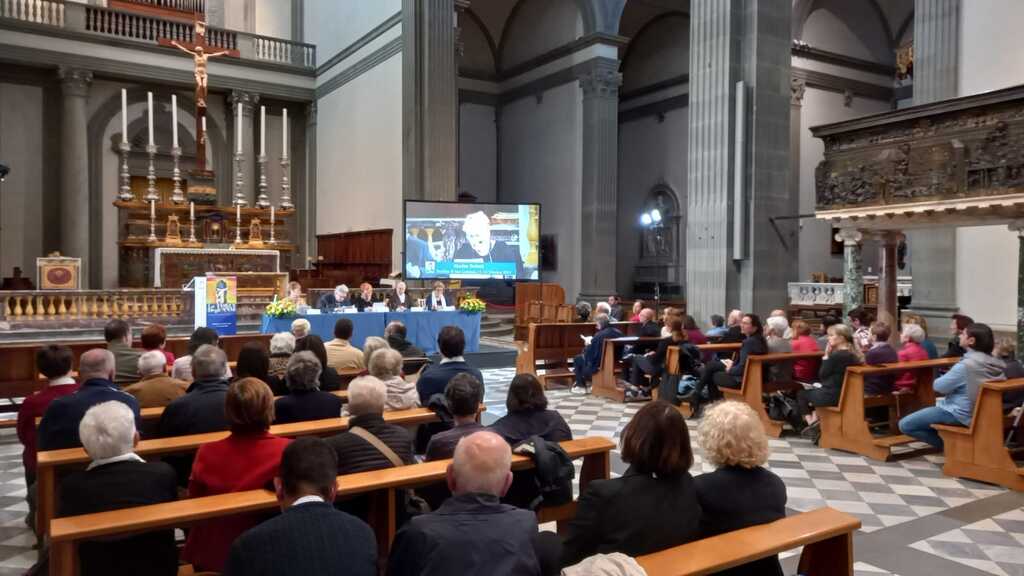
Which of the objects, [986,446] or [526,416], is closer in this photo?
[526,416]

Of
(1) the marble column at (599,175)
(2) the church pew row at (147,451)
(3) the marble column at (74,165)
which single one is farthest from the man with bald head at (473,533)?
(3) the marble column at (74,165)

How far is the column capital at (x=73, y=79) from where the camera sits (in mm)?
17469

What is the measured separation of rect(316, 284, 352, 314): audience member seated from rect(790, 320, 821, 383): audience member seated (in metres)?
6.56

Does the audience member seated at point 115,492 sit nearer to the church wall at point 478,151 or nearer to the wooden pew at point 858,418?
the wooden pew at point 858,418

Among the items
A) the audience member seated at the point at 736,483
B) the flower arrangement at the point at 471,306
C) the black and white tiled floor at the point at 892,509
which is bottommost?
the black and white tiled floor at the point at 892,509

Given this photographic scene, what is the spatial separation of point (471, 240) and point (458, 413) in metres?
10.9

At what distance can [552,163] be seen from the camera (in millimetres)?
21125

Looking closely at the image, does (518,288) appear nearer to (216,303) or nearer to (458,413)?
(216,303)

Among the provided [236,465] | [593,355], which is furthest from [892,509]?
[593,355]

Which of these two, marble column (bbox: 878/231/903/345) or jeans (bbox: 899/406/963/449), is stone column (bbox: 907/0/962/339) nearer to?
marble column (bbox: 878/231/903/345)

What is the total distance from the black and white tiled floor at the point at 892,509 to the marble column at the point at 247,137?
1334 centimetres

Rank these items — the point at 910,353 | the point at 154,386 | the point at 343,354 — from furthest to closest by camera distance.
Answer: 1. the point at 910,353
2. the point at 343,354
3. the point at 154,386

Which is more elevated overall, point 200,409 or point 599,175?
point 599,175

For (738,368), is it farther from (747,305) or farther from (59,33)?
(59,33)
